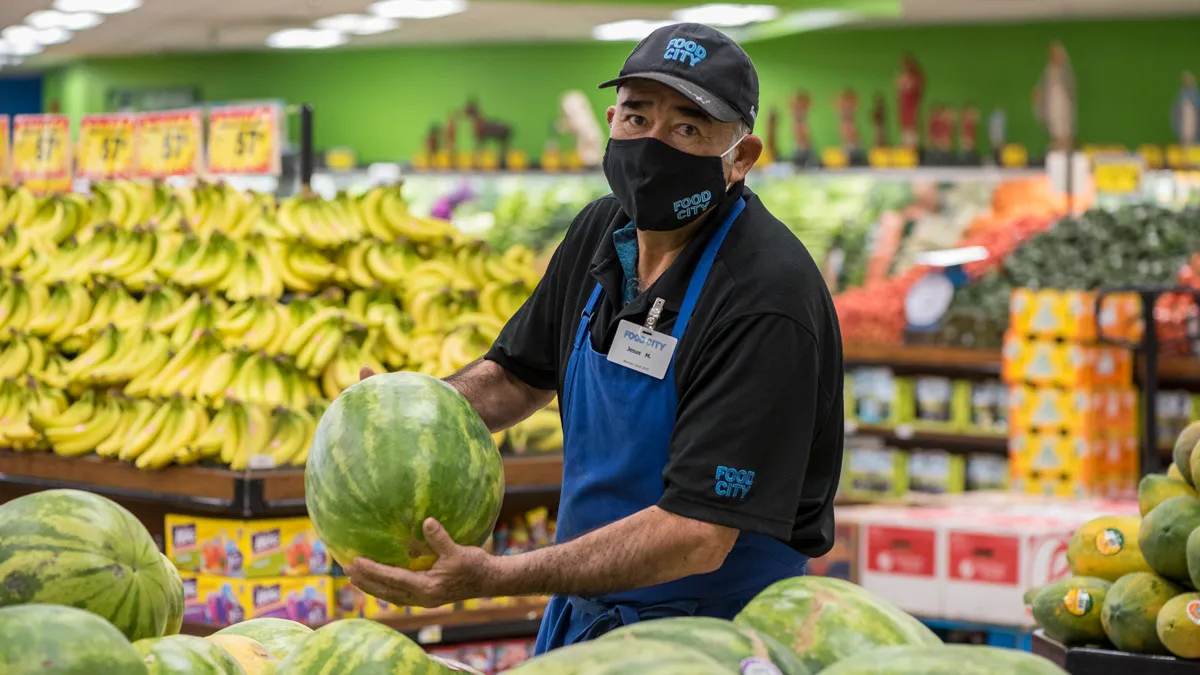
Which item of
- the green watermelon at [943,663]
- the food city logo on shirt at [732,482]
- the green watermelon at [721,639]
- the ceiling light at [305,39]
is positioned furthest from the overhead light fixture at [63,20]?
the green watermelon at [943,663]

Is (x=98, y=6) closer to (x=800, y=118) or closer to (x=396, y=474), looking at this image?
(x=800, y=118)

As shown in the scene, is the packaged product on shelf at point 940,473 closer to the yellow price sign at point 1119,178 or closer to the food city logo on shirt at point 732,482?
the yellow price sign at point 1119,178

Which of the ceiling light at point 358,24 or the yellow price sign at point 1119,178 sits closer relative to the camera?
the yellow price sign at point 1119,178

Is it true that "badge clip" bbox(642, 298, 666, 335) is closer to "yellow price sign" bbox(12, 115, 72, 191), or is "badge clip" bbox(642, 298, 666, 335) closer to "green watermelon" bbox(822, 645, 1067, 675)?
"green watermelon" bbox(822, 645, 1067, 675)

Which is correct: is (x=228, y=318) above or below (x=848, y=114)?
below

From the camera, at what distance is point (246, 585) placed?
4.21 metres

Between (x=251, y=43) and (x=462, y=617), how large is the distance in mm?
13581

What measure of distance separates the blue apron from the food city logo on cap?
253 mm

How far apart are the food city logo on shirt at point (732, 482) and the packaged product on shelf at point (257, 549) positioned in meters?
2.46

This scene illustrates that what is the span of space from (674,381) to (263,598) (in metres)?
2.44

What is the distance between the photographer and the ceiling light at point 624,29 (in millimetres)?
14133

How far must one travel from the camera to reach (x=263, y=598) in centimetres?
423

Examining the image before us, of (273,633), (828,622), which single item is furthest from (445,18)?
(828,622)

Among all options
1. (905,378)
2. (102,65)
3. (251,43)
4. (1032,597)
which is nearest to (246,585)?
(1032,597)
